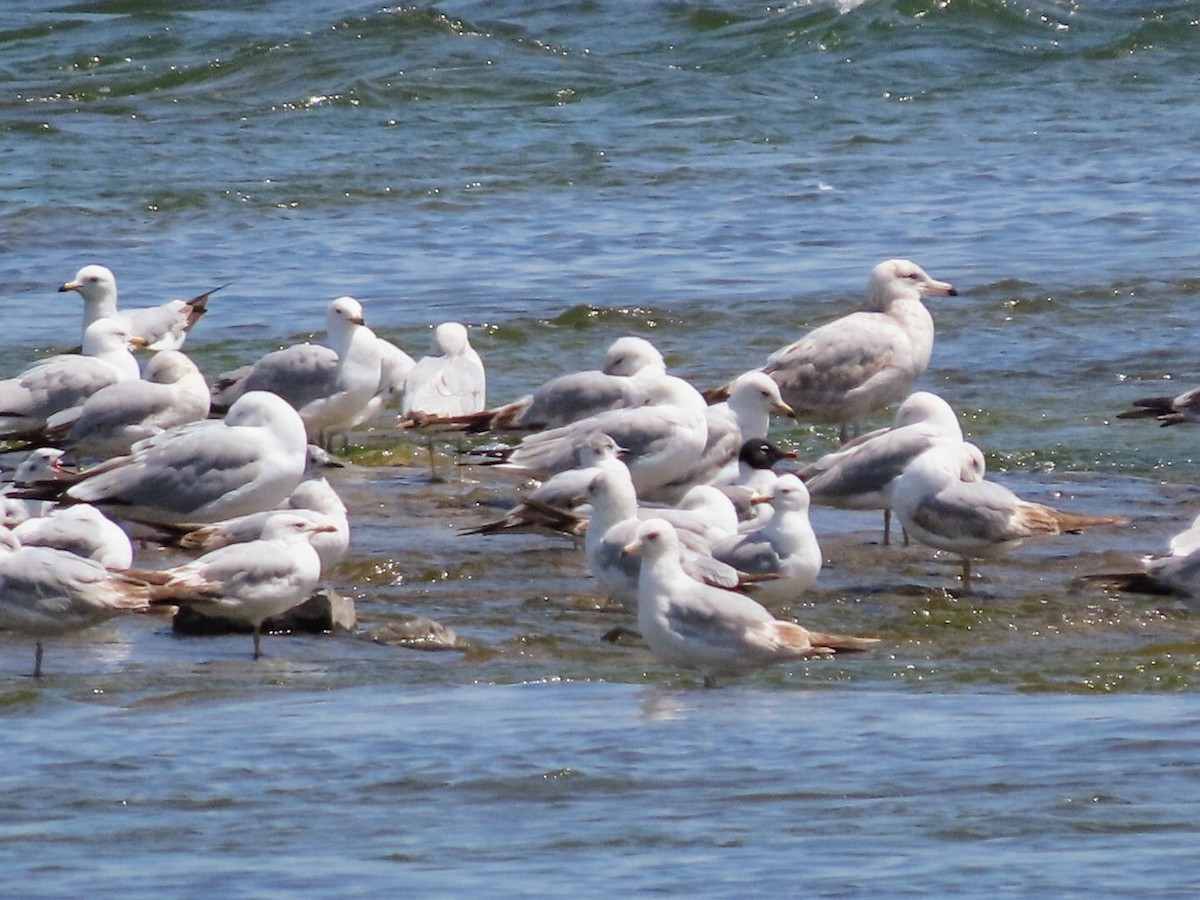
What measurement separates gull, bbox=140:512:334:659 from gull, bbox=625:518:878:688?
42.5 inches

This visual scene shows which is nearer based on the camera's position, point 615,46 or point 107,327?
point 107,327

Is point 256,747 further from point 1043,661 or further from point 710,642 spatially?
point 1043,661

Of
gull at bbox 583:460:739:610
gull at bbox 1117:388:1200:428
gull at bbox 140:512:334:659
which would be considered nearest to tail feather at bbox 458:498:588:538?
gull at bbox 583:460:739:610

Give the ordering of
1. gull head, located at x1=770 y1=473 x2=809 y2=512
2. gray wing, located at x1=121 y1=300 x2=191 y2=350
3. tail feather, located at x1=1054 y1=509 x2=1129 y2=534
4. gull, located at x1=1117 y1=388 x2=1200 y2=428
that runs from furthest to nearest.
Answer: gray wing, located at x1=121 y1=300 x2=191 y2=350
gull, located at x1=1117 y1=388 x2=1200 y2=428
tail feather, located at x1=1054 y1=509 x2=1129 y2=534
gull head, located at x1=770 y1=473 x2=809 y2=512

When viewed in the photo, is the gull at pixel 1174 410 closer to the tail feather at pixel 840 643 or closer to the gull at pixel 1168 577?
the gull at pixel 1168 577

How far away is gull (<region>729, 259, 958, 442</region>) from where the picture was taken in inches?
441

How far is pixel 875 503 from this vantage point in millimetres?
9156

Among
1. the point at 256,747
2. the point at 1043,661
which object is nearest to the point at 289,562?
the point at 256,747

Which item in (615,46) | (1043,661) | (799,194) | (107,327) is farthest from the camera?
(615,46)

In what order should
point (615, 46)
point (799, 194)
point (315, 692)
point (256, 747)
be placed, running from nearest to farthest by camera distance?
point (256, 747) < point (315, 692) < point (799, 194) < point (615, 46)

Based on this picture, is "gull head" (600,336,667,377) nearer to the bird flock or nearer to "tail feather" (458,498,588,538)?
the bird flock

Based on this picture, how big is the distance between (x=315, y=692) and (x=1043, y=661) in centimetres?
220

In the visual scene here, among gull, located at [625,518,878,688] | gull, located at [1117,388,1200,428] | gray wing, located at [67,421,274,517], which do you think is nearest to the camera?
gull, located at [625,518,878,688]

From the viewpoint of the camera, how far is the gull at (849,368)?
11211mm
